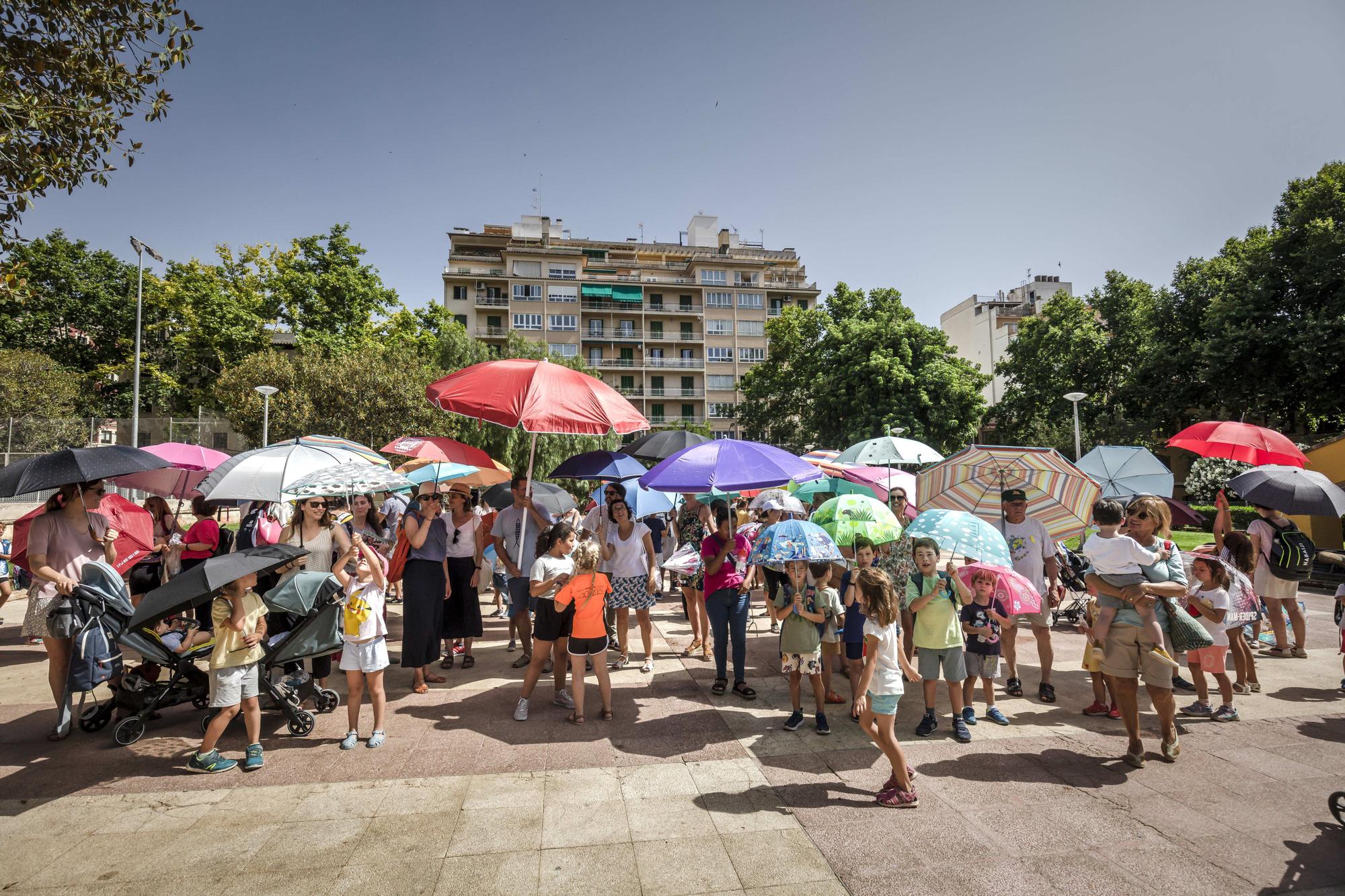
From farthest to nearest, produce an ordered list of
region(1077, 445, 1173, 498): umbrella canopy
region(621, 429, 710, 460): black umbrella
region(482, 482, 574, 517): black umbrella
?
1. region(1077, 445, 1173, 498): umbrella canopy
2. region(482, 482, 574, 517): black umbrella
3. region(621, 429, 710, 460): black umbrella

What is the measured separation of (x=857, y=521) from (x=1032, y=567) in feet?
5.95

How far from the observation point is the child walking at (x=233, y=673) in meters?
4.54

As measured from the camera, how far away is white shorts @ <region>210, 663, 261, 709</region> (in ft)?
14.9

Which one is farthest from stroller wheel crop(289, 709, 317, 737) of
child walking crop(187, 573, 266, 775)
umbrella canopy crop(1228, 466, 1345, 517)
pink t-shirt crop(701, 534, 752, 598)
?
umbrella canopy crop(1228, 466, 1345, 517)

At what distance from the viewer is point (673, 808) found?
4.06 m

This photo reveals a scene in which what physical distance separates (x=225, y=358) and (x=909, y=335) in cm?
3529

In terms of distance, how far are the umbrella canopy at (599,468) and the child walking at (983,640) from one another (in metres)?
4.01

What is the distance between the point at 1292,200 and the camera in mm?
25844

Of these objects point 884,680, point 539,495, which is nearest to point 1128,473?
point 884,680

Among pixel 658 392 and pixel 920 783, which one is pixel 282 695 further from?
pixel 658 392

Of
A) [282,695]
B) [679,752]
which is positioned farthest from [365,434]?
[679,752]

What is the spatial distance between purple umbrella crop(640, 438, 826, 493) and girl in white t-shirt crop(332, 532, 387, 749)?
2540 mm

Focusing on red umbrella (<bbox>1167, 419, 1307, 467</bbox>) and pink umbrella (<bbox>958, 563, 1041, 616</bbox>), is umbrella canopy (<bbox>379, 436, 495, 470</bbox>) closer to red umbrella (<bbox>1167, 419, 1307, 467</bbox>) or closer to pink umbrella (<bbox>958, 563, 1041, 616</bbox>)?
pink umbrella (<bbox>958, 563, 1041, 616</bbox>)

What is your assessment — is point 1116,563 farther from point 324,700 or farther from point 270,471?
point 270,471
